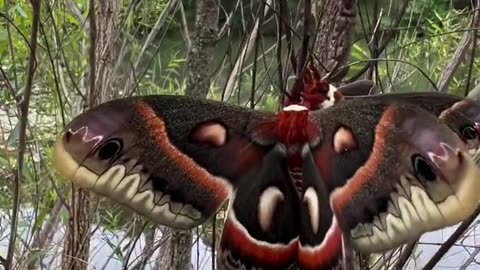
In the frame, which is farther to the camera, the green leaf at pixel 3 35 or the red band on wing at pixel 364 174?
the green leaf at pixel 3 35

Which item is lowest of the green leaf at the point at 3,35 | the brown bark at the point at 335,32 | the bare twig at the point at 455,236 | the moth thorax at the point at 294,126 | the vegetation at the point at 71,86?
the vegetation at the point at 71,86

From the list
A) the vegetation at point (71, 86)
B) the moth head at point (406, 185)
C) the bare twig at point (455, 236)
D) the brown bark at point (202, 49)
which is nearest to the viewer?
the moth head at point (406, 185)

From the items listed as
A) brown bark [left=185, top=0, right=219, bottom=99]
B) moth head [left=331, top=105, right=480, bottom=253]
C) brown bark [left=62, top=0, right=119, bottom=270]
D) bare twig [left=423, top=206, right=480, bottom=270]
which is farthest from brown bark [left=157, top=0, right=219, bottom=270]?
moth head [left=331, top=105, right=480, bottom=253]

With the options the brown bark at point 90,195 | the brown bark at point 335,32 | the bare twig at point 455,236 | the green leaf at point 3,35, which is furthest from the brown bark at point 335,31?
the green leaf at point 3,35

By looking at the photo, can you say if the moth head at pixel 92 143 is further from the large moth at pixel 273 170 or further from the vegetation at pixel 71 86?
the vegetation at pixel 71 86

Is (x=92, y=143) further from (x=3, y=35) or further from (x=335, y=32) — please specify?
(x=3, y=35)

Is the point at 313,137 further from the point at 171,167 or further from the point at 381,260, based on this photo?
the point at 381,260

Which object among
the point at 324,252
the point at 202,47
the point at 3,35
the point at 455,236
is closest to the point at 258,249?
the point at 324,252
